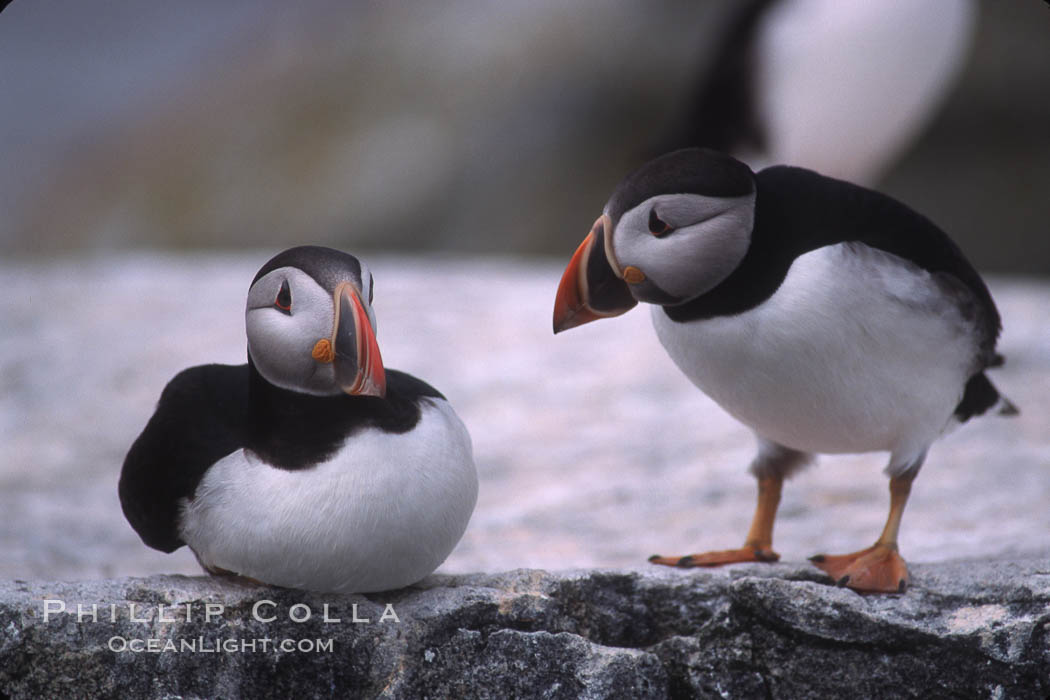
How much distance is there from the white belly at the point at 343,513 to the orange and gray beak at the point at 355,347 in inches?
4.8

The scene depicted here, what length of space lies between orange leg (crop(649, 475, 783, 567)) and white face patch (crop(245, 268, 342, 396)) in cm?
88

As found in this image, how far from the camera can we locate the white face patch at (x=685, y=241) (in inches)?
80.7

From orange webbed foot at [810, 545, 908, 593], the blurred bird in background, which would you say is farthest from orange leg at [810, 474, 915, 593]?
the blurred bird in background

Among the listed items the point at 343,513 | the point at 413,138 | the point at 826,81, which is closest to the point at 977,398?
the point at 343,513

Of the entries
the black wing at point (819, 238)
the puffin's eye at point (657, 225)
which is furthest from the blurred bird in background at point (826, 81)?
the puffin's eye at point (657, 225)

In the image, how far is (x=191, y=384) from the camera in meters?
2.19

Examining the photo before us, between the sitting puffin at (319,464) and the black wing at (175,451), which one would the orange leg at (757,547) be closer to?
the sitting puffin at (319,464)

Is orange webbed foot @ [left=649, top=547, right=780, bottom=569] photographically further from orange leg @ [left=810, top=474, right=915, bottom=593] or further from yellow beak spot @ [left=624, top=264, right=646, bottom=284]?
yellow beak spot @ [left=624, top=264, right=646, bottom=284]

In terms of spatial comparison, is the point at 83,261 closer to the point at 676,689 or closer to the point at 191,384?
the point at 191,384

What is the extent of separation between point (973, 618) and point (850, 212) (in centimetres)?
75

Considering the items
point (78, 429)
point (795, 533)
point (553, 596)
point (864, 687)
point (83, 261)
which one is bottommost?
point (864, 687)

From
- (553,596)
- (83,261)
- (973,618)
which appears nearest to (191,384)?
(553,596)

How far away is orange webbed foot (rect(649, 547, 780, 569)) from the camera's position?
7.93 feet

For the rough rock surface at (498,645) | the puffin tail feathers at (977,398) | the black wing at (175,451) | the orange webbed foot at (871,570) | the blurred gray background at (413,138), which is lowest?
the rough rock surface at (498,645)
